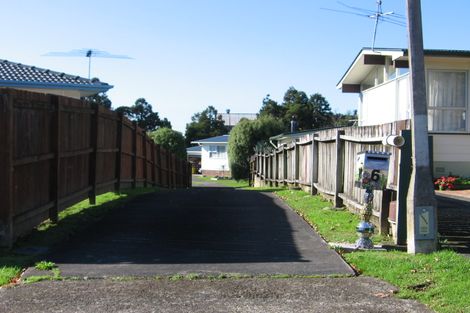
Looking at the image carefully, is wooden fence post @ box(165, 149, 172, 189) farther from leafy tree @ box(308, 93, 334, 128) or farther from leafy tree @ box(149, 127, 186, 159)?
leafy tree @ box(308, 93, 334, 128)

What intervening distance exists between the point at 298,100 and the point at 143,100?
37.1 meters

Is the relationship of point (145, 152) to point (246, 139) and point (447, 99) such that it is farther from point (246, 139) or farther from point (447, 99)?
point (246, 139)

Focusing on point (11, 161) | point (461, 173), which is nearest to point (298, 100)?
point (461, 173)

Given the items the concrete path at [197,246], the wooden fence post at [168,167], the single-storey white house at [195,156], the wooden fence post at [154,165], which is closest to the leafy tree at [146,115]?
the single-storey white house at [195,156]

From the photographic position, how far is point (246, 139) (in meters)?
45.9

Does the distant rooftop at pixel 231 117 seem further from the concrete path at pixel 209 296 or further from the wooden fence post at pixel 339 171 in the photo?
the concrete path at pixel 209 296

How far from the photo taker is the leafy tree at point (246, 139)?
45.9 metres

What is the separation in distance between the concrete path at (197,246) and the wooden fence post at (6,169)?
682mm

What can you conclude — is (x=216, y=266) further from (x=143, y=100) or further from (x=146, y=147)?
(x=143, y=100)

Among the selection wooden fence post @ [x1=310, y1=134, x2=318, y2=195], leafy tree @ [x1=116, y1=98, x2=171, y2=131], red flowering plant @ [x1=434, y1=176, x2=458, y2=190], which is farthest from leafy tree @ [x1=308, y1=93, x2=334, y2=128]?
wooden fence post @ [x1=310, y1=134, x2=318, y2=195]

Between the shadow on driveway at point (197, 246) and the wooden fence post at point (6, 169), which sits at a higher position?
the wooden fence post at point (6, 169)

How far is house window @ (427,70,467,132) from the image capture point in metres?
17.6

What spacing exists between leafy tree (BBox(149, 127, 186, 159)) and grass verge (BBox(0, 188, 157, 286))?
37.8 meters

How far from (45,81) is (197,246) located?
1074cm
